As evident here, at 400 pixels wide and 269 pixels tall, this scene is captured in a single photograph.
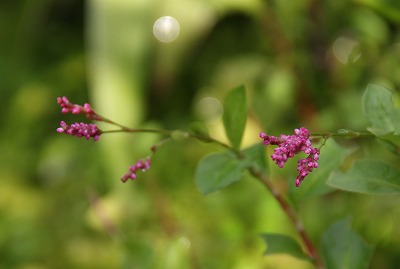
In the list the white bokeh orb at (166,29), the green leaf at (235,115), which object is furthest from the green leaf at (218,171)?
the white bokeh orb at (166,29)

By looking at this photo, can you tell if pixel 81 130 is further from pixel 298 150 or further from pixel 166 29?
pixel 166 29

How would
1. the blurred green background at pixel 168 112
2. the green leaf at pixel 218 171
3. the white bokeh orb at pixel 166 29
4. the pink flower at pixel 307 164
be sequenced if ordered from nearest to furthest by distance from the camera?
the pink flower at pixel 307 164
the green leaf at pixel 218 171
the blurred green background at pixel 168 112
the white bokeh orb at pixel 166 29

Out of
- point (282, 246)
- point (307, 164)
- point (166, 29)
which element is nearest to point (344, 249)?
point (282, 246)

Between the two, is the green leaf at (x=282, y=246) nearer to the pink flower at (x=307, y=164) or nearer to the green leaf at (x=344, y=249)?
the green leaf at (x=344, y=249)

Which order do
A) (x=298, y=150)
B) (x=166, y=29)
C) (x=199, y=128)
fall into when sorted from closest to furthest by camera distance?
(x=298, y=150) → (x=199, y=128) → (x=166, y=29)

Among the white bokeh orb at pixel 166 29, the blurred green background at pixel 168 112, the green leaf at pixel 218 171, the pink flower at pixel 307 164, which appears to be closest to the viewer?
the pink flower at pixel 307 164

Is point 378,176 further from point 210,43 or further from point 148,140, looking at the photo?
point 210,43

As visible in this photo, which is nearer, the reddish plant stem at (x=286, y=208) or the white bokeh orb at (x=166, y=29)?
the reddish plant stem at (x=286, y=208)

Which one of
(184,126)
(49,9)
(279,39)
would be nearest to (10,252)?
(184,126)
